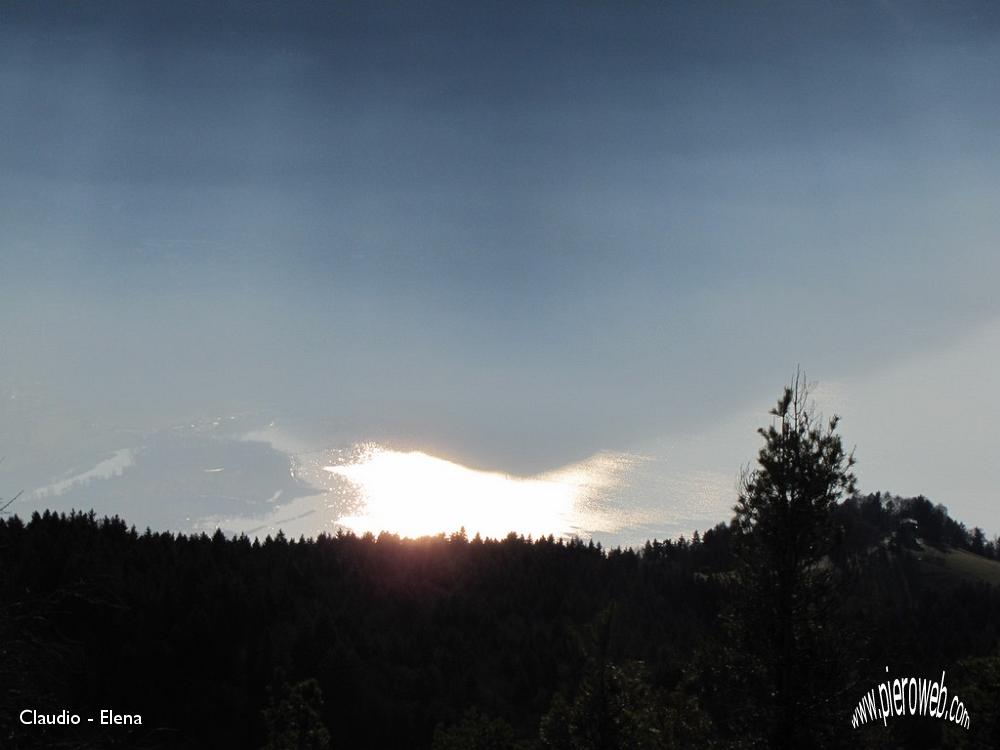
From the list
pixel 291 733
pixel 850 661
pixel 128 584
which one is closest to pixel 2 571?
pixel 850 661

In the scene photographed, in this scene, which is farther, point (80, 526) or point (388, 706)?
point (80, 526)

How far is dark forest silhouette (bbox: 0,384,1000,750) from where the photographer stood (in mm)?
21438

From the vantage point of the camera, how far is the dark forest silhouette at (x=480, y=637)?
21.4 m

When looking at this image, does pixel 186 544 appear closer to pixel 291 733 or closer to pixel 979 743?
pixel 291 733

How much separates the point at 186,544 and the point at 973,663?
12611 centimetres

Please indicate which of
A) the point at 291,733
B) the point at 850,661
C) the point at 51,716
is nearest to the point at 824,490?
the point at 850,661

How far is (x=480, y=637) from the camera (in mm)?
→ 138125

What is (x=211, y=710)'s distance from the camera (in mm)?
103250

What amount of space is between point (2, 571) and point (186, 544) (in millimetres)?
135840

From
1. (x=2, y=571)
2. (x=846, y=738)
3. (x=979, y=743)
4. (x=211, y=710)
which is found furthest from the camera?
(x=211, y=710)

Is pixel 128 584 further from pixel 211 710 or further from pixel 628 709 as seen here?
pixel 628 709

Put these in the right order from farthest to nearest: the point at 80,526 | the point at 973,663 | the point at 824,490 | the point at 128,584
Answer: the point at 80,526
the point at 128,584
the point at 973,663
the point at 824,490

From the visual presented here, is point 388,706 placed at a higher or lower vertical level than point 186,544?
lower

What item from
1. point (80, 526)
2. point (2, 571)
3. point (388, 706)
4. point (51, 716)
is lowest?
point (388, 706)
